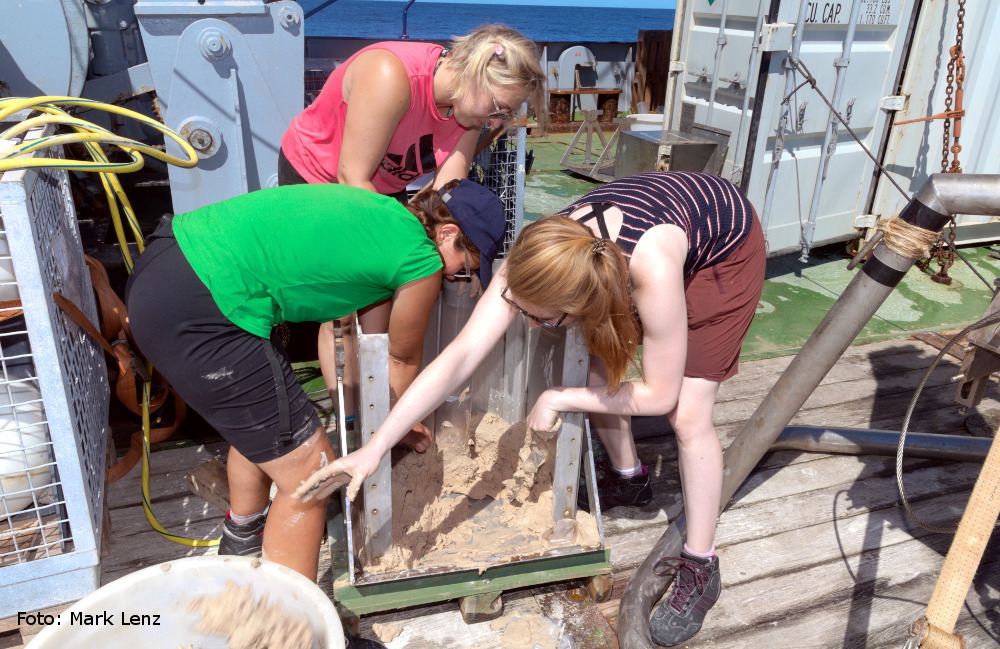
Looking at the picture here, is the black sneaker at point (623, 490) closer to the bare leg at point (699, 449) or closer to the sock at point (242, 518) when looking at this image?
the bare leg at point (699, 449)

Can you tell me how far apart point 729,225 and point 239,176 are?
1.94 m

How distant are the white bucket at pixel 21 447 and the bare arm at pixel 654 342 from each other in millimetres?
1351

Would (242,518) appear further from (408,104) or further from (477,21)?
(477,21)

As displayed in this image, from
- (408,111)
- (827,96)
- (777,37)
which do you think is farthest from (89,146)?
(827,96)

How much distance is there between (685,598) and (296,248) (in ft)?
5.07

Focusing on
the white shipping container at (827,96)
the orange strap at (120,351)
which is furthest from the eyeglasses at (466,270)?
the white shipping container at (827,96)

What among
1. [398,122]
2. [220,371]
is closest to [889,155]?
[398,122]

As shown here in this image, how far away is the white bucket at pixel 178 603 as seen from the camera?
148 centimetres

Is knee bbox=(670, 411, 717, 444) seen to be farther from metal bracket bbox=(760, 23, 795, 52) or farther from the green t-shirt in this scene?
metal bracket bbox=(760, 23, 795, 52)

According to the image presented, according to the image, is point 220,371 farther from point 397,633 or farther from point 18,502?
point 397,633

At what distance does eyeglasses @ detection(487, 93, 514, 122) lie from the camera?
2143 millimetres

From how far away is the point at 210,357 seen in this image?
1760 millimetres

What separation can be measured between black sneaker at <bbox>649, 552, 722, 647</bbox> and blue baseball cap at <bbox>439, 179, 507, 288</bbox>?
114 centimetres

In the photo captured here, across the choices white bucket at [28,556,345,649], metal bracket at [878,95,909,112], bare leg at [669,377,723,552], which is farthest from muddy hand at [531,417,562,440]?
metal bracket at [878,95,909,112]
